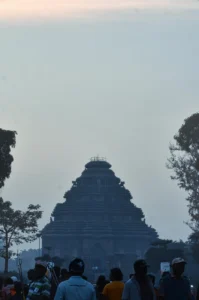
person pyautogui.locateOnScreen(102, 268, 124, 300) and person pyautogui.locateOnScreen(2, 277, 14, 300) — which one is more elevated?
person pyautogui.locateOnScreen(2, 277, 14, 300)

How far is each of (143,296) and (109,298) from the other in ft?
8.01

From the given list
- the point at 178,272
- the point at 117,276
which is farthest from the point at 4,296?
the point at 178,272

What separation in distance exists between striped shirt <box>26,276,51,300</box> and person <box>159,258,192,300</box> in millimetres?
1819

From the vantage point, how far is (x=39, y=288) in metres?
16.2

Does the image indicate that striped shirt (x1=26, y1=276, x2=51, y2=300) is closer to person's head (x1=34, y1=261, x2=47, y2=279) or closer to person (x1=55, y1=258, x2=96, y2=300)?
person's head (x1=34, y1=261, x2=47, y2=279)

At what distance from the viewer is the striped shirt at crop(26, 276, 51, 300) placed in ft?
53.1

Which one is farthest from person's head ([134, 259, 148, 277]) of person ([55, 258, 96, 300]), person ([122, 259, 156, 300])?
person ([55, 258, 96, 300])

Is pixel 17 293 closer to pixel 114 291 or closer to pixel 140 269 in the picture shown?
pixel 114 291

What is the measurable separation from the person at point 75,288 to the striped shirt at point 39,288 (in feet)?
6.45

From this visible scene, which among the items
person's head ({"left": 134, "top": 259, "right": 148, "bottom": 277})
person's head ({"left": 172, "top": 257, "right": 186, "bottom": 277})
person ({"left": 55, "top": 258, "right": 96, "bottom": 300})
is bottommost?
person ({"left": 55, "top": 258, "right": 96, "bottom": 300})

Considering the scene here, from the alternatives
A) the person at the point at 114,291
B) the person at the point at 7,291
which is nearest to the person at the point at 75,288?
the person at the point at 114,291

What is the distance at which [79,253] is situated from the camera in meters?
195

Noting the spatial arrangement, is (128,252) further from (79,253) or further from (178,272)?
(178,272)

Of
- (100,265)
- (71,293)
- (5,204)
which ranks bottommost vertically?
(71,293)
